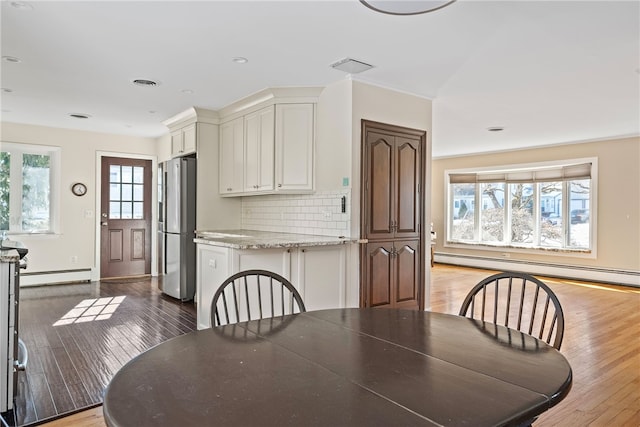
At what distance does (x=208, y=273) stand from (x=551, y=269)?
659 centimetres

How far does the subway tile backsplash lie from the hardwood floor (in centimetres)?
196

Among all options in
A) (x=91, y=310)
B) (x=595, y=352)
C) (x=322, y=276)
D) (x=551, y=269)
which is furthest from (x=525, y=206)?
(x=91, y=310)

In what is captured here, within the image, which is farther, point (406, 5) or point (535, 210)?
point (535, 210)

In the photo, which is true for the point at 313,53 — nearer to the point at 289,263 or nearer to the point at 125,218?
the point at 289,263

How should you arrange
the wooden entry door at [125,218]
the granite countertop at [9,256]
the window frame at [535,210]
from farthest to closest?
the window frame at [535,210], the wooden entry door at [125,218], the granite countertop at [9,256]

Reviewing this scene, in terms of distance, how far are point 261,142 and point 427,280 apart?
7.91 feet

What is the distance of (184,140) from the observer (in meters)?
5.52

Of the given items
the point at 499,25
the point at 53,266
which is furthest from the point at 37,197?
the point at 499,25

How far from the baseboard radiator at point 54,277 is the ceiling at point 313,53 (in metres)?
2.46

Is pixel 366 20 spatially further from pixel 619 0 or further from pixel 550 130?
pixel 550 130

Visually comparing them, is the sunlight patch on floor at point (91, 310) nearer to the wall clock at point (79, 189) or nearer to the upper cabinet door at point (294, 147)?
the wall clock at point (79, 189)

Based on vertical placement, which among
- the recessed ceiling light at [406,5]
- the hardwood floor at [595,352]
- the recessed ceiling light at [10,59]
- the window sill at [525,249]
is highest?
the recessed ceiling light at [10,59]

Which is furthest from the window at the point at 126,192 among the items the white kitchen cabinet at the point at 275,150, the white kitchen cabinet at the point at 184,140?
the white kitchen cabinet at the point at 275,150

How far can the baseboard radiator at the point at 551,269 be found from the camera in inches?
264
